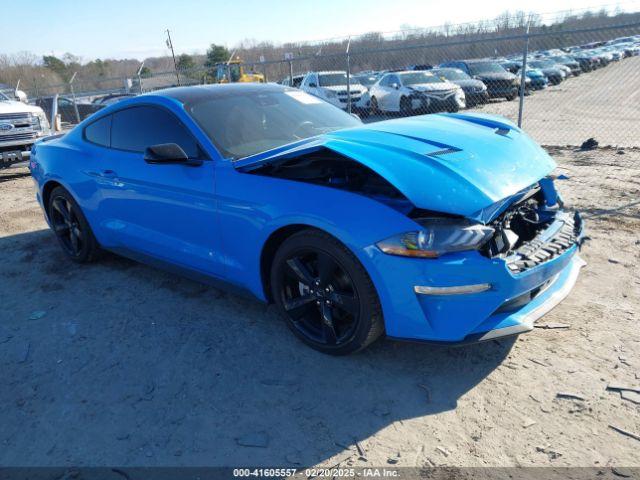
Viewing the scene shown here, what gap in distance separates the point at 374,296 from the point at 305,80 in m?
15.3

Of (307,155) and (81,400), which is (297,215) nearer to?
(307,155)

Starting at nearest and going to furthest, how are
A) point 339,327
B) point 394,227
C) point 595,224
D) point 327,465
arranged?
point 327,465, point 394,227, point 339,327, point 595,224

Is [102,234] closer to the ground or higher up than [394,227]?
closer to the ground

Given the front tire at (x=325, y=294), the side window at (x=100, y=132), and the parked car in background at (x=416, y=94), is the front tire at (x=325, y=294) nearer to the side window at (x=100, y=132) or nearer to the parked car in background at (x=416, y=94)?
the side window at (x=100, y=132)

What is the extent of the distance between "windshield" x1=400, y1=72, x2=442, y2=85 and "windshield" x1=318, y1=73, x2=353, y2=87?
255 cm

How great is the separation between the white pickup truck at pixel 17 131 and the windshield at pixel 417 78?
9.87 metres

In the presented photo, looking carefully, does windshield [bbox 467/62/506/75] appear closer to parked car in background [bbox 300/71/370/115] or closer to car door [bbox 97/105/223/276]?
parked car in background [bbox 300/71/370/115]

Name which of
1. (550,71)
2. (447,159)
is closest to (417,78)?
(447,159)

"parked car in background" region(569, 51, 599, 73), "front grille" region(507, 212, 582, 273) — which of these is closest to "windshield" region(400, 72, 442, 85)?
"front grille" region(507, 212, 582, 273)

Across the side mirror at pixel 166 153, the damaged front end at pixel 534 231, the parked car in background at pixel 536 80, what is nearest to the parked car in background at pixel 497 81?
the parked car in background at pixel 536 80

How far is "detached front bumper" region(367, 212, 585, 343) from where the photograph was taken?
7.97 ft

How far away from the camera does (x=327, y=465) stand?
7.29 feet

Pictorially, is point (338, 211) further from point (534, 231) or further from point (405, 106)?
point (405, 106)

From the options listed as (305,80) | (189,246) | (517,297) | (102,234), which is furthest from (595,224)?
(305,80)
